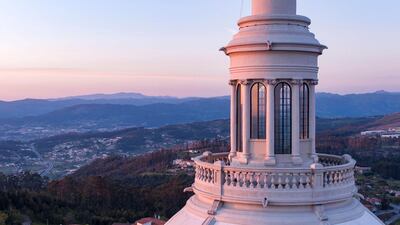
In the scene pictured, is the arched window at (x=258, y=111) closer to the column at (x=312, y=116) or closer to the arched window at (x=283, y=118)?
the arched window at (x=283, y=118)

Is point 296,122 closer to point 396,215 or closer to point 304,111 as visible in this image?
point 304,111

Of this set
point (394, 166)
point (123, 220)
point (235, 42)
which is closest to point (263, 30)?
point (235, 42)

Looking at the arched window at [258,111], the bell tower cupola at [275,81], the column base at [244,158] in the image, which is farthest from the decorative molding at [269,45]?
the column base at [244,158]

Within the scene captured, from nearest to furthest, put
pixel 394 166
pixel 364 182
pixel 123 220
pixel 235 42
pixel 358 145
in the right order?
pixel 235 42
pixel 123 220
pixel 364 182
pixel 394 166
pixel 358 145

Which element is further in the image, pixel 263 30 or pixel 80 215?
pixel 80 215

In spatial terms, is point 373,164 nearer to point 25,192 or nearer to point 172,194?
point 172,194

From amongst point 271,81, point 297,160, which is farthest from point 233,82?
point 297,160
